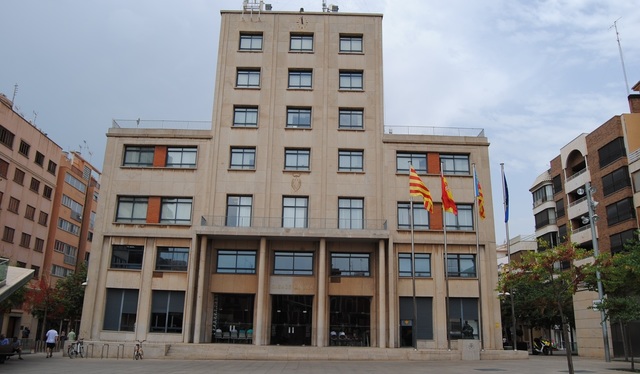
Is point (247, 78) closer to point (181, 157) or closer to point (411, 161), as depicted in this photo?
point (181, 157)

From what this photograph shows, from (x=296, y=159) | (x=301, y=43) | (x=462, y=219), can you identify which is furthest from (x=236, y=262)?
(x=301, y=43)

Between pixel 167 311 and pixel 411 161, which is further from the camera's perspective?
pixel 411 161

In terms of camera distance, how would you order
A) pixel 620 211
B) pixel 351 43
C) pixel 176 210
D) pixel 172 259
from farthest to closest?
pixel 620 211, pixel 351 43, pixel 176 210, pixel 172 259

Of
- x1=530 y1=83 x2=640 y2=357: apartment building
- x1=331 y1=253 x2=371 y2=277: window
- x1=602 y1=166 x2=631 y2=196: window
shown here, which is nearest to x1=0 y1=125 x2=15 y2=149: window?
x1=331 y1=253 x2=371 y2=277: window

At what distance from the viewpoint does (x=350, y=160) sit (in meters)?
41.6

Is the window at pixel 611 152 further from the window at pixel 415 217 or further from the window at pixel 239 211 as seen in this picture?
the window at pixel 239 211

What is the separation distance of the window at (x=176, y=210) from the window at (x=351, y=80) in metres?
15.4

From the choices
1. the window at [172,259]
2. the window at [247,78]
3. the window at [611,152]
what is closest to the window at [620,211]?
the window at [611,152]

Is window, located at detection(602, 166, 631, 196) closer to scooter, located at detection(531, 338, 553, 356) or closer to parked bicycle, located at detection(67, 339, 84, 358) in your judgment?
scooter, located at detection(531, 338, 553, 356)

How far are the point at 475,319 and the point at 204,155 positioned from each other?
23.6 m

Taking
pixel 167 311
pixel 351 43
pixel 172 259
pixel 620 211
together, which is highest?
pixel 351 43

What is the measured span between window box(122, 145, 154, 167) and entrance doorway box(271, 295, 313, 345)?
14.4 meters

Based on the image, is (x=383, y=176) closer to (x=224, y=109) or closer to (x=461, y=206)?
(x=461, y=206)

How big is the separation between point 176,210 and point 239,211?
4740 mm
